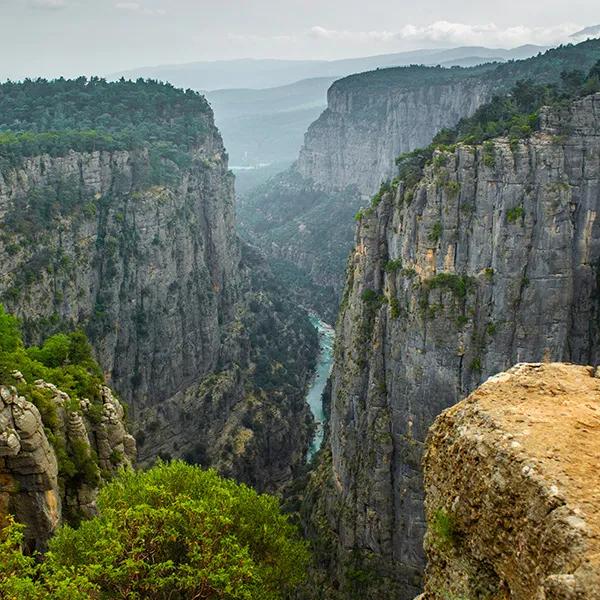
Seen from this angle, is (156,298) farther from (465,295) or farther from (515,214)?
(515,214)

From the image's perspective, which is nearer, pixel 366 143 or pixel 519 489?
pixel 519 489

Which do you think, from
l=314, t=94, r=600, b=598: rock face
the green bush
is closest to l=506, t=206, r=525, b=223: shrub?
l=314, t=94, r=600, b=598: rock face

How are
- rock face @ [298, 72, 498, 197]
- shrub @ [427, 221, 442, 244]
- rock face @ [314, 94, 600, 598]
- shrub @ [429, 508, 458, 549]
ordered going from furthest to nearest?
rock face @ [298, 72, 498, 197]
shrub @ [427, 221, 442, 244]
rock face @ [314, 94, 600, 598]
shrub @ [429, 508, 458, 549]

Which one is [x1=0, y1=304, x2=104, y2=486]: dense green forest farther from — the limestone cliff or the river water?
the limestone cliff

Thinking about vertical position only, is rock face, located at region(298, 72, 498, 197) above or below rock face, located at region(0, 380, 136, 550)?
above

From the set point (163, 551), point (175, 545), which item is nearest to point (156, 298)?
point (175, 545)

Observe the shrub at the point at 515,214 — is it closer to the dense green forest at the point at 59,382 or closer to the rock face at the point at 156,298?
the dense green forest at the point at 59,382

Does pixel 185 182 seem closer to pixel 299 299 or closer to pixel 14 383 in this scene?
pixel 299 299
